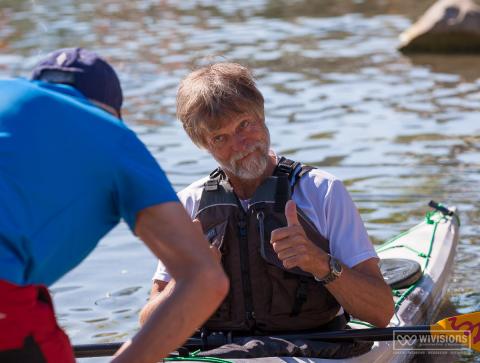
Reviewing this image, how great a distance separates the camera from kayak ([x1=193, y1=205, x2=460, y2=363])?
3.91 meters

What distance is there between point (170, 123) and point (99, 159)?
7.76 m

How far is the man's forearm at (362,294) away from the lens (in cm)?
339

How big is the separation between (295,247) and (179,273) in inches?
51.2

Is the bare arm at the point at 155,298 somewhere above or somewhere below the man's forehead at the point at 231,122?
below

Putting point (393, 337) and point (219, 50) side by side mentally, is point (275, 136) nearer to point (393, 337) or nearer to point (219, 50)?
point (219, 50)

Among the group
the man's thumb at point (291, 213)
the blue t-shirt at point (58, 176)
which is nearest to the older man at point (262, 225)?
the man's thumb at point (291, 213)

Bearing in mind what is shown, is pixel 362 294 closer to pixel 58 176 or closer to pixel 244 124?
pixel 244 124

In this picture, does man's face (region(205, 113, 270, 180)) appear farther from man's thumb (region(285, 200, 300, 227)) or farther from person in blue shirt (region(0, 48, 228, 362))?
person in blue shirt (region(0, 48, 228, 362))

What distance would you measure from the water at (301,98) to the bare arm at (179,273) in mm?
1911

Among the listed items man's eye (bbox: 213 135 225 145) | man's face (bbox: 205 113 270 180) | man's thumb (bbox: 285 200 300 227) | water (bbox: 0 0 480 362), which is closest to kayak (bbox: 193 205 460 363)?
water (bbox: 0 0 480 362)

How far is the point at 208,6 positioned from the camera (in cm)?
1769

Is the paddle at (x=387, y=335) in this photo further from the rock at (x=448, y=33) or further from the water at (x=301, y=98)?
the rock at (x=448, y=33)

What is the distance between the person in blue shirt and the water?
1.89 metres

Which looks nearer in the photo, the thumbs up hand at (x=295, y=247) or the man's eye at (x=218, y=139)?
the thumbs up hand at (x=295, y=247)
